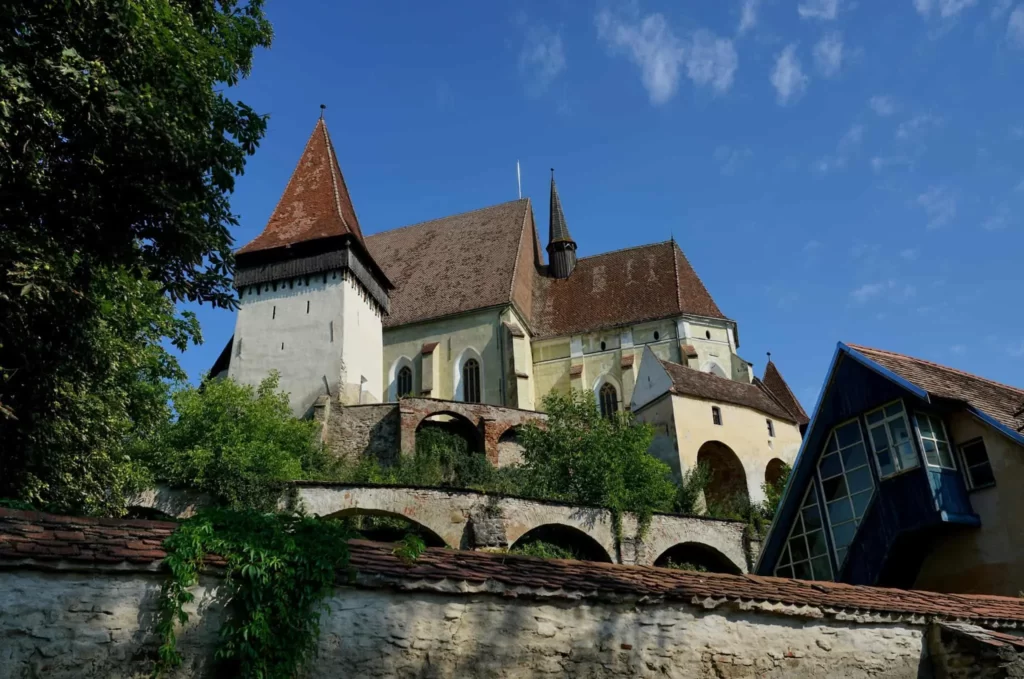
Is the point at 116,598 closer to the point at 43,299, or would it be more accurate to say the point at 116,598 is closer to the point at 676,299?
the point at 43,299

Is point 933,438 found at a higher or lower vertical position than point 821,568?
higher

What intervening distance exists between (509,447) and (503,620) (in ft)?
90.9

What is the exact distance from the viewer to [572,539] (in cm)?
2417

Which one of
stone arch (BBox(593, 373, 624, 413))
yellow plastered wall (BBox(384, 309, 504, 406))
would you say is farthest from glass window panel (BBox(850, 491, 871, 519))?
stone arch (BBox(593, 373, 624, 413))

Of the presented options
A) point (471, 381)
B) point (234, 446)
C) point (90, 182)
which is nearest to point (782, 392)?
point (471, 381)

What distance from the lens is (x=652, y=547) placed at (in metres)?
24.7

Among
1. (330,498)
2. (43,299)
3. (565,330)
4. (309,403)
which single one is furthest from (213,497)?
(565,330)

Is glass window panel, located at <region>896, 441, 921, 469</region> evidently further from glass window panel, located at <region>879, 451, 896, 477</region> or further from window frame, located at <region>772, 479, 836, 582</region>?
window frame, located at <region>772, 479, 836, 582</region>

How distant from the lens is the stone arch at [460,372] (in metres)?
38.9

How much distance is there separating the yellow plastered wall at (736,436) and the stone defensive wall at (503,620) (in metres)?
23.1

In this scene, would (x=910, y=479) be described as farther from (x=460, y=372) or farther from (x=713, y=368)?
(x=460, y=372)

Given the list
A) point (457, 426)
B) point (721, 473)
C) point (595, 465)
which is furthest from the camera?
point (457, 426)

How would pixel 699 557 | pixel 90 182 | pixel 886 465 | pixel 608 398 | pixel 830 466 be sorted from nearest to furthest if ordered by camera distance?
pixel 90 182, pixel 886 465, pixel 830 466, pixel 699 557, pixel 608 398

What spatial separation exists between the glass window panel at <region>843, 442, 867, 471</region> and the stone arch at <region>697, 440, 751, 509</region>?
16.2 metres
